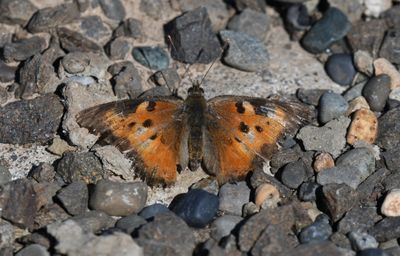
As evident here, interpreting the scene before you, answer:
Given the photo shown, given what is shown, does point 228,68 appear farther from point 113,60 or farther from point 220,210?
point 220,210

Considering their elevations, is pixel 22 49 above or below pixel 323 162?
above

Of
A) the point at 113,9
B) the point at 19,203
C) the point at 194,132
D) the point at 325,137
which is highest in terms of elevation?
the point at 113,9

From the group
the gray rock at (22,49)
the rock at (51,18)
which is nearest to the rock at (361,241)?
the gray rock at (22,49)

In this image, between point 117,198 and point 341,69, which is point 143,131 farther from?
point 341,69

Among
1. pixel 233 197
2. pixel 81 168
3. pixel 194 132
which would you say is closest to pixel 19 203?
pixel 81 168

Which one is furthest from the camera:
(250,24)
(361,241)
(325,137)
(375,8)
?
(375,8)

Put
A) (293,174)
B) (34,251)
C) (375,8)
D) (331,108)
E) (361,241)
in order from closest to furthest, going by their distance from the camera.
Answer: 1. (34,251)
2. (361,241)
3. (293,174)
4. (331,108)
5. (375,8)
